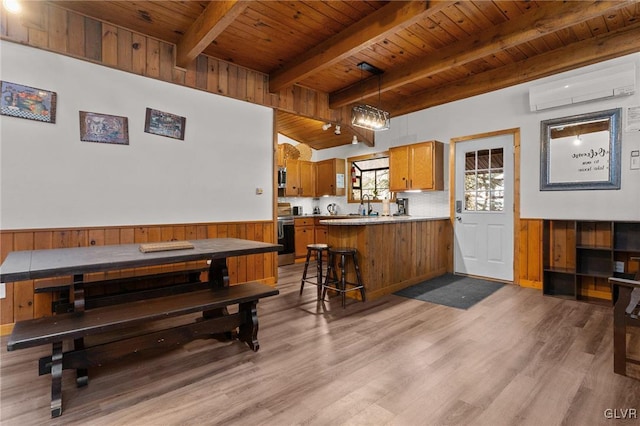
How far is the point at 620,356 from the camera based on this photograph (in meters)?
2.04

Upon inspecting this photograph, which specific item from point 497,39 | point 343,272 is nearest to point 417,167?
point 497,39

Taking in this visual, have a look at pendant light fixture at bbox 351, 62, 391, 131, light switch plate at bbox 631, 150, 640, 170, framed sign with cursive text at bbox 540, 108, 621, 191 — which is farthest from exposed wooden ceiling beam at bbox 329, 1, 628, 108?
light switch plate at bbox 631, 150, 640, 170

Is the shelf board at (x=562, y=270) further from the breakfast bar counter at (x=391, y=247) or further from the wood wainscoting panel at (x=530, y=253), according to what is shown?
the breakfast bar counter at (x=391, y=247)

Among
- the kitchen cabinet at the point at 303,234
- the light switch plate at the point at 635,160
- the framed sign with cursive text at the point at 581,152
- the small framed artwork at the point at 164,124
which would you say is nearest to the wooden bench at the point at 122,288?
the small framed artwork at the point at 164,124

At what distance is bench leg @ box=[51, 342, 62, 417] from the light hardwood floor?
0.20 feet

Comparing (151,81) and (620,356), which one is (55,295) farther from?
(620,356)

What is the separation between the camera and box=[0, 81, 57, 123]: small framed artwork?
2.64 m

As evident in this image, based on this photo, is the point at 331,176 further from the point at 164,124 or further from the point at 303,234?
the point at 164,124

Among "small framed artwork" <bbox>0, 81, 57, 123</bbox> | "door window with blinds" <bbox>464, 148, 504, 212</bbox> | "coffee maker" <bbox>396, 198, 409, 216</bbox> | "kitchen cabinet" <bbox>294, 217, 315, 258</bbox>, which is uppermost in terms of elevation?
"small framed artwork" <bbox>0, 81, 57, 123</bbox>

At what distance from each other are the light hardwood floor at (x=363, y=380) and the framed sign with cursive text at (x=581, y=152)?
1716mm

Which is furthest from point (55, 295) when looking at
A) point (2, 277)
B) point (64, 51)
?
point (64, 51)

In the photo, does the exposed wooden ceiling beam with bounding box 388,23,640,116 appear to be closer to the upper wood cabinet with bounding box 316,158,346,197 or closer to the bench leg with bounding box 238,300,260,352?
the upper wood cabinet with bounding box 316,158,346,197

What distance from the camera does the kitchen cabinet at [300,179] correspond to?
6910 millimetres

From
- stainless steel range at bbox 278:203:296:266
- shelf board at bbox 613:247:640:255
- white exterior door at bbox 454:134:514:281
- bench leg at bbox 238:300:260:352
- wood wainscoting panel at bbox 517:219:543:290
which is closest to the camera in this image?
bench leg at bbox 238:300:260:352
